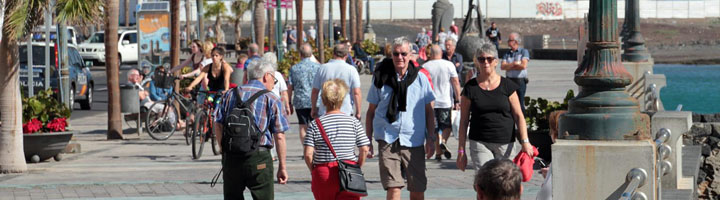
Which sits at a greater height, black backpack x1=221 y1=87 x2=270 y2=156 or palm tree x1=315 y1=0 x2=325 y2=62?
palm tree x1=315 y1=0 x2=325 y2=62

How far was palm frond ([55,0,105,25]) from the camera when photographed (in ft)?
50.1

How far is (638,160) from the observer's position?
722cm

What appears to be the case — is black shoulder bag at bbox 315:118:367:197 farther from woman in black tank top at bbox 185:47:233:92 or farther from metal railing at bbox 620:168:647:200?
woman in black tank top at bbox 185:47:233:92

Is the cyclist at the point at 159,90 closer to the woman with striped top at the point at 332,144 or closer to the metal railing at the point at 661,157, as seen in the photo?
the woman with striped top at the point at 332,144

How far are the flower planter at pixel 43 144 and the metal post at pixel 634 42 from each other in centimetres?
797

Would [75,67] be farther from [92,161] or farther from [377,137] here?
[377,137]

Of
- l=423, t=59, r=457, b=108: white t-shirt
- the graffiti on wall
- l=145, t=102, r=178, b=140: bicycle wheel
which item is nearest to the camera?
l=423, t=59, r=457, b=108: white t-shirt

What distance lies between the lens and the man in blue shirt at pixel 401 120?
9.66 m

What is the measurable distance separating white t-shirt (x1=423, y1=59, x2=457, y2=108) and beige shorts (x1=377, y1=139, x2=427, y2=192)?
188 inches

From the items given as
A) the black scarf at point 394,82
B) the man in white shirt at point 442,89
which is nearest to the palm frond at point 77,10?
the man in white shirt at point 442,89

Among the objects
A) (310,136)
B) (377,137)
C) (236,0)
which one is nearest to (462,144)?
(377,137)

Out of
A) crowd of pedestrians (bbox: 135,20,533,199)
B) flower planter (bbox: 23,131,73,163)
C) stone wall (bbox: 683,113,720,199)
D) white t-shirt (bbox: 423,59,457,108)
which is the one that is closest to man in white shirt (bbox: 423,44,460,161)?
white t-shirt (bbox: 423,59,457,108)

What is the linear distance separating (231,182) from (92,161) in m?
7.51

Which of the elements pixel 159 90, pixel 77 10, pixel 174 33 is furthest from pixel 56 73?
pixel 77 10
